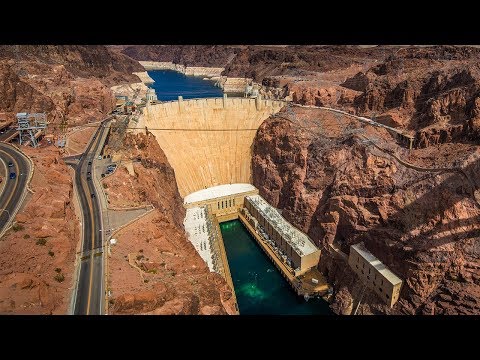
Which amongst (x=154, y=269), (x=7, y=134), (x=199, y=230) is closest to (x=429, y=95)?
(x=199, y=230)

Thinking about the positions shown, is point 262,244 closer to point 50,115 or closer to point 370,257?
point 370,257

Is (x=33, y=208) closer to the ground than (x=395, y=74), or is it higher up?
closer to the ground

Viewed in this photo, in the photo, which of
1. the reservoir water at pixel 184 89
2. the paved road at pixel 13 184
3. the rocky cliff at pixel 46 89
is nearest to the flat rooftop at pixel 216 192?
the paved road at pixel 13 184

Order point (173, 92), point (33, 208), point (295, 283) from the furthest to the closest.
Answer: point (173, 92) → point (295, 283) → point (33, 208)

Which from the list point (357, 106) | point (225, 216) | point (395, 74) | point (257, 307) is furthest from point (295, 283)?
point (395, 74)

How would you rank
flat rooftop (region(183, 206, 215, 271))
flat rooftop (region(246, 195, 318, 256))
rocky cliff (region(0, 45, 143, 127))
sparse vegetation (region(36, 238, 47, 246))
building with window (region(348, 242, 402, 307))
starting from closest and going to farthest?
sparse vegetation (region(36, 238, 47, 246)), building with window (region(348, 242, 402, 307)), flat rooftop (region(246, 195, 318, 256)), flat rooftop (region(183, 206, 215, 271)), rocky cliff (region(0, 45, 143, 127))

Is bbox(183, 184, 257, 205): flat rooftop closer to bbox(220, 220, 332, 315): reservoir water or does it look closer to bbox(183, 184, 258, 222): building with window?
bbox(183, 184, 258, 222): building with window

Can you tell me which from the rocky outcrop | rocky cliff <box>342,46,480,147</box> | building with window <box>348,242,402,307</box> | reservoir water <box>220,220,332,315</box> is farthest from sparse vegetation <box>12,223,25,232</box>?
rocky cliff <box>342,46,480,147</box>
